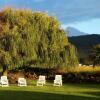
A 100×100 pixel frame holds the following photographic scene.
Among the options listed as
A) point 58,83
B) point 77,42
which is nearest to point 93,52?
point 58,83

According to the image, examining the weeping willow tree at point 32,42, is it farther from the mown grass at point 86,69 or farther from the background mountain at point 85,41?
the background mountain at point 85,41

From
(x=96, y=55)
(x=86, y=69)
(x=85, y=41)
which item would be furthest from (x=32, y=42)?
(x=85, y=41)

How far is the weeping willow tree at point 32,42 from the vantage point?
137 feet

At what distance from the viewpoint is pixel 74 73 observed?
4528cm

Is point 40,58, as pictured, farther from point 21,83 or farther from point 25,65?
point 21,83

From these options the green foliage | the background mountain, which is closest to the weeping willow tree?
the green foliage

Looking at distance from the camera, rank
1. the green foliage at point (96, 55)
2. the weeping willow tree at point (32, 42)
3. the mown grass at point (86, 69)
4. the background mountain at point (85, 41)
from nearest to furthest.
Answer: the weeping willow tree at point (32, 42), the mown grass at point (86, 69), the green foliage at point (96, 55), the background mountain at point (85, 41)

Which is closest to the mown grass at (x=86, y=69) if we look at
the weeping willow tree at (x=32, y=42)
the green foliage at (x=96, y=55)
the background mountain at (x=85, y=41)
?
the green foliage at (x=96, y=55)

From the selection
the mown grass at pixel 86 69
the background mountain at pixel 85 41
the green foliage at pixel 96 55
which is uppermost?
the background mountain at pixel 85 41

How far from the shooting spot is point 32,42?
42.5m

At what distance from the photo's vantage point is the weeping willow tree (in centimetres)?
4188

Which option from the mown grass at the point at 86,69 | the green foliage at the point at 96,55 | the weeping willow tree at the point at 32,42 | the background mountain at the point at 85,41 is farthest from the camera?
the background mountain at the point at 85,41

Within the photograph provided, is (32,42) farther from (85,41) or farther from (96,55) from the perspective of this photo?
(85,41)

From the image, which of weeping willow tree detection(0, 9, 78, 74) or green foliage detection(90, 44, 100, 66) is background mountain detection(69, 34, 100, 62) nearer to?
green foliage detection(90, 44, 100, 66)
